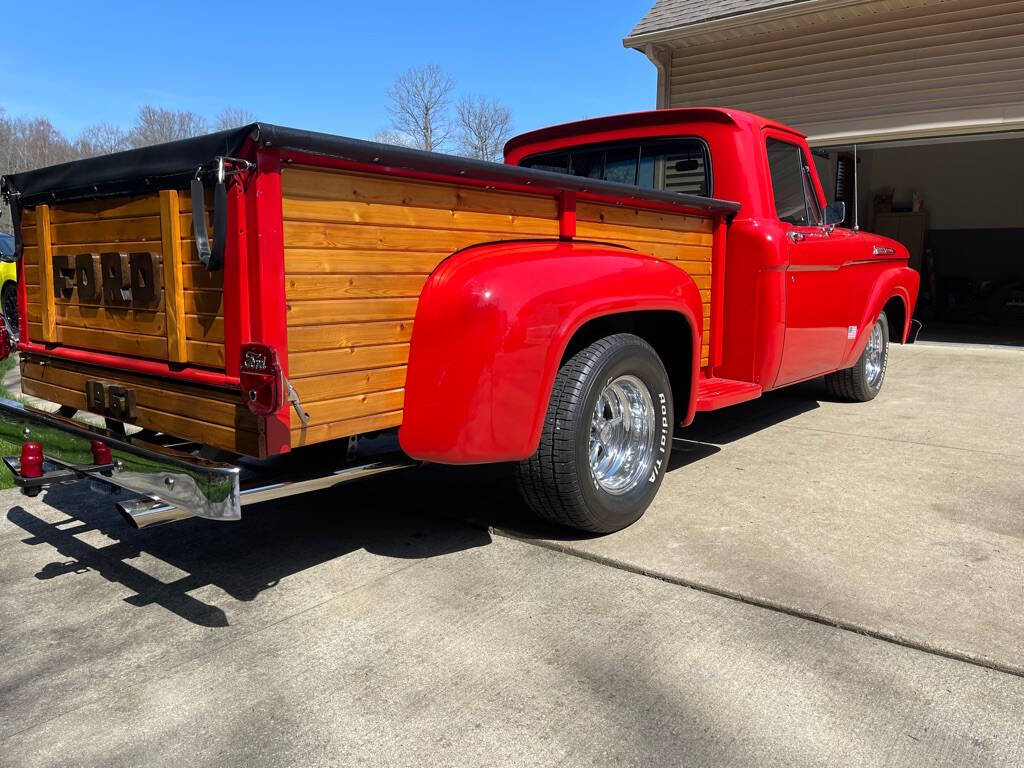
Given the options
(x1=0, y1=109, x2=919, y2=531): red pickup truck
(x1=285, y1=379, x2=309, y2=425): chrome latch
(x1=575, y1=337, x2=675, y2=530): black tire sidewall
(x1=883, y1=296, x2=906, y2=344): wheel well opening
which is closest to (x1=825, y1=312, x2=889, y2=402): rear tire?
(x1=883, y1=296, x2=906, y2=344): wheel well opening

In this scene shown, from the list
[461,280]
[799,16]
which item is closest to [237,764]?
[461,280]

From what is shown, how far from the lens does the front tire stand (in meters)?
3.34

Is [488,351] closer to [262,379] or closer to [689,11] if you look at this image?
[262,379]

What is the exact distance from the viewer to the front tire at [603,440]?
3336 millimetres

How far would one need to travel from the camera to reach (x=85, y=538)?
3.84 metres

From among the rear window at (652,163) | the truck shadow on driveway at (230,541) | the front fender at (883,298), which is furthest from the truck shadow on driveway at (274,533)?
the front fender at (883,298)

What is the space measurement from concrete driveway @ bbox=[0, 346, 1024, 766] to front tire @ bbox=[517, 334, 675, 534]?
0.64 feet

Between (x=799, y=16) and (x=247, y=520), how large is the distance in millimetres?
9757

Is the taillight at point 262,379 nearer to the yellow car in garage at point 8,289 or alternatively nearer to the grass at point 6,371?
the grass at point 6,371

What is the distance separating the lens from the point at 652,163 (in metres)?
5.09

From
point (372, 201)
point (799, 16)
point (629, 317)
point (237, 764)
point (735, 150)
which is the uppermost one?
point (799, 16)

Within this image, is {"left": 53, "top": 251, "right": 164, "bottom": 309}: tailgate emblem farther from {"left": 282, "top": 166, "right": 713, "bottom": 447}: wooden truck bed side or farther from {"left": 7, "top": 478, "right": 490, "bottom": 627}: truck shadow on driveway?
{"left": 7, "top": 478, "right": 490, "bottom": 627}: truck shadow on driveway

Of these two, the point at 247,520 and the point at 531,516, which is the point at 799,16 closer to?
the point at 531,516

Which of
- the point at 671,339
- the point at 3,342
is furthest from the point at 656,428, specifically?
the point at 3,342
